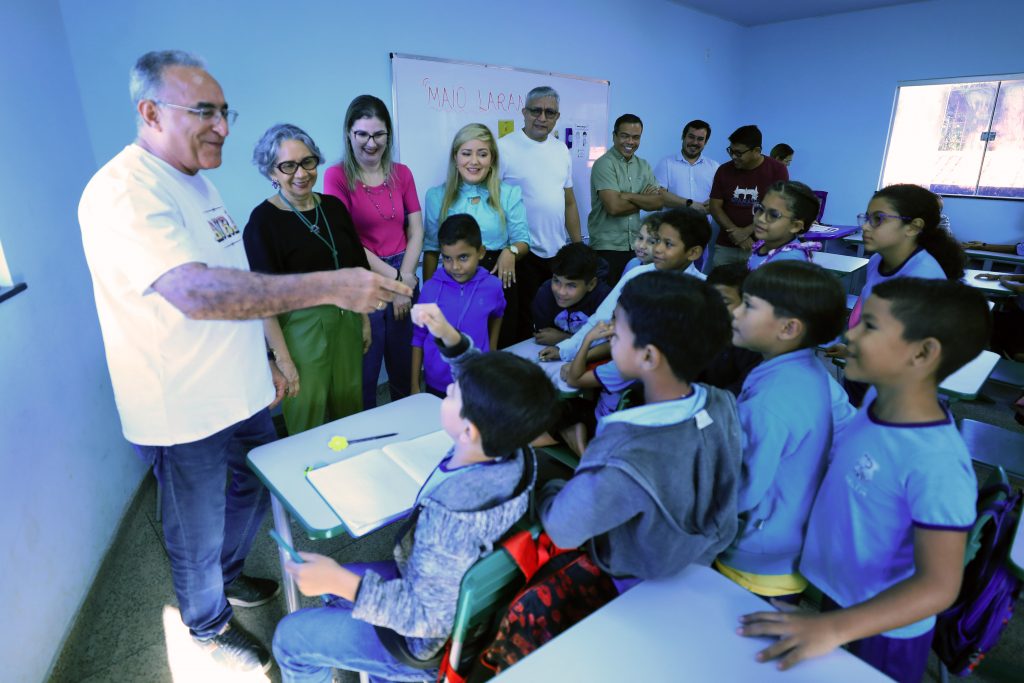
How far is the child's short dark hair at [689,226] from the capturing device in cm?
246

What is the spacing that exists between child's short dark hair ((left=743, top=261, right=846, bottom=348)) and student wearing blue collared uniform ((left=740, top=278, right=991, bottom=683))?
0.16m

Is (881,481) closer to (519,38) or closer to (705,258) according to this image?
(519,38)

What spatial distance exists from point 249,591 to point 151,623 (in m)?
0.33

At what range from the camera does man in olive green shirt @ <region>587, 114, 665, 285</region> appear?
389cm

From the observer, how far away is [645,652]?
99 centimetres

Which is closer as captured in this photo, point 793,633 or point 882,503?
point 793,633

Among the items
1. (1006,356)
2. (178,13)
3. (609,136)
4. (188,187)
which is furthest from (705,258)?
(188,187)

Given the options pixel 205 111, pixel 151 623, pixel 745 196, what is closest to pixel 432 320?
pixel 205 111

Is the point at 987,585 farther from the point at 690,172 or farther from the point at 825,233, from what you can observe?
the point at 825,233

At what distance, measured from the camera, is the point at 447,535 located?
1.11m

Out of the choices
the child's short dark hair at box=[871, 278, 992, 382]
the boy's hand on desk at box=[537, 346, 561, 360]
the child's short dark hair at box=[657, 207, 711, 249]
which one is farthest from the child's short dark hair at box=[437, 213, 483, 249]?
the child's short dark hair at box=[871, 278, 992, 382]

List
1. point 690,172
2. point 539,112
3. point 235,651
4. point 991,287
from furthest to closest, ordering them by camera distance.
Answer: point 690,172 < point 991,287 < point 539,112 < point 235,651

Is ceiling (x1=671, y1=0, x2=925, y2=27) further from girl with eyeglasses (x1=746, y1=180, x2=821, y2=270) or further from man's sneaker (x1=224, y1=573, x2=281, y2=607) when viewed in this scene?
man's sneaker (x1=224, y1=573, x2=281, y2=607)

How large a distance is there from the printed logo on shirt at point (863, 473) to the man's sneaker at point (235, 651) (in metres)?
1.79
